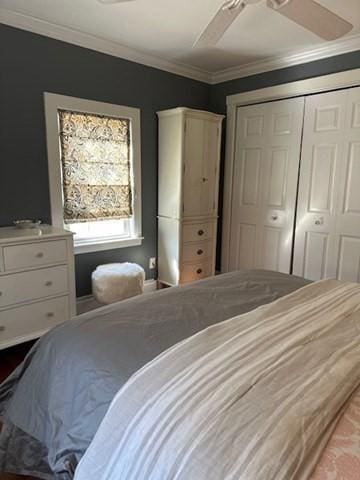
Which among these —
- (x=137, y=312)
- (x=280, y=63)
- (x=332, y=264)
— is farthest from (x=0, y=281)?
(x=280, y=63)

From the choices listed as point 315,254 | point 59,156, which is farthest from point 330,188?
point 59,156

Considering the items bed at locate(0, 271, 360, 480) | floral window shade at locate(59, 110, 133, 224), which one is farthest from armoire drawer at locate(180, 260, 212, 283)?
bed at locate(0, 271, 360, 480)

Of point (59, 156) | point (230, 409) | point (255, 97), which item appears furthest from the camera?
point (255, 97)

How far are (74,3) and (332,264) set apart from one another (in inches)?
115

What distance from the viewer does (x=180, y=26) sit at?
2535mm

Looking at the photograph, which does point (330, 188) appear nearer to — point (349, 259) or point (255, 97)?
point (349, 259)

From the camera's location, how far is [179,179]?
3199 millimetres

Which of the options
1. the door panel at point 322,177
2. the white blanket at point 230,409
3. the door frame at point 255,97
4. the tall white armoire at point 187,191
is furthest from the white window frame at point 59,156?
the white blanket at point 230,409

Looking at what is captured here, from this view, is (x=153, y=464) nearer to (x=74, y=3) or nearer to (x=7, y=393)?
(x=7, y=393)

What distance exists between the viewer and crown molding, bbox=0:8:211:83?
2377 mm

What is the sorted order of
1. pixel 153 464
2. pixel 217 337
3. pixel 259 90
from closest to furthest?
pixel 153 464 → pixel 217 337 → pixel 259 90

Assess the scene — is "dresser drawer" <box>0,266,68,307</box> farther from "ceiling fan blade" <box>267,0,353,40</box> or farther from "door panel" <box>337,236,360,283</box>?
"door panel" <box>337,236,360,283</box>

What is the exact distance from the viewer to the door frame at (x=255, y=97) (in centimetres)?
286

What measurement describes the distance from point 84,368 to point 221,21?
183cm
